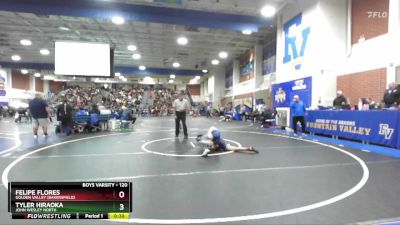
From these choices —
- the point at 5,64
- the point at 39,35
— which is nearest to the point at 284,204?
the point at 39,35

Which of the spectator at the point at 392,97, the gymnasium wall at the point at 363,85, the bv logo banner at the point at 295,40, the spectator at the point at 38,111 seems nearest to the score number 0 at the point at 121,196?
the spectator at the point at 392,97

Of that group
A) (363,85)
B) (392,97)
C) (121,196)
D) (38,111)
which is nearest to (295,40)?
(363,85)

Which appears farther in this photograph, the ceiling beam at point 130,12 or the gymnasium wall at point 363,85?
the ceiling beam at point 130,12

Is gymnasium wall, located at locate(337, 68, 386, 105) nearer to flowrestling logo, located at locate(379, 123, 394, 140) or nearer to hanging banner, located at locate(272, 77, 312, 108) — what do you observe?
hanging banner, located at locate(272, 77, 312, 108)

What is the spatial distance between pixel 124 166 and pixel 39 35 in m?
17.0

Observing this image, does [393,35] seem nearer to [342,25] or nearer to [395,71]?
[395,71]

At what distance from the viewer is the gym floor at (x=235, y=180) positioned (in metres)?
2.77

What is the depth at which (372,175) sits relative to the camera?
437 centimetres

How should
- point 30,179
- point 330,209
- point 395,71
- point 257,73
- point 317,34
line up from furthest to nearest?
point 257,73, point 317,34, point 395,71, point 30,179, point 330,209

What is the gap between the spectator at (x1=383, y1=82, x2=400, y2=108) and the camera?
25.6 feet

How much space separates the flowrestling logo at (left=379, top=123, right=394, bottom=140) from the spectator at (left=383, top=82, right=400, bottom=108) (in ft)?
3.44
